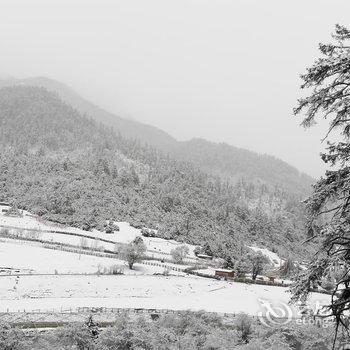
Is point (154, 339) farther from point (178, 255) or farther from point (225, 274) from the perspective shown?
point (178, 255)

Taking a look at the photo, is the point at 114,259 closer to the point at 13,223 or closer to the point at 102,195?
the point at 13,223

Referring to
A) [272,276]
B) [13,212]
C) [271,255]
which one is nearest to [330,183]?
[272,276]

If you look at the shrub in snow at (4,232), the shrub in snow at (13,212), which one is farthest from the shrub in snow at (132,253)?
the shrub in snow at (13,212)

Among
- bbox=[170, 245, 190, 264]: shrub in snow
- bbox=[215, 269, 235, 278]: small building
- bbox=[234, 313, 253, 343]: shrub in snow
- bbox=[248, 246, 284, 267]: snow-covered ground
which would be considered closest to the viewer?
bbox=[234, 313, 253, 343]: shrub in snow

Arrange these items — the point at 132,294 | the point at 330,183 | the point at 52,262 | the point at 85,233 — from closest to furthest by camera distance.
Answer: the point at 330,183 < the point at 132,294 < the point at 52,262 < the point at 85,233

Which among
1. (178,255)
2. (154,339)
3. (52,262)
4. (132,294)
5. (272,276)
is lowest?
(52,262)

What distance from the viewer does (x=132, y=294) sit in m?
63.2

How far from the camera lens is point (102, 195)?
161750 millimetres

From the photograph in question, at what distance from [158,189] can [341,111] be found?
18129 centimetres

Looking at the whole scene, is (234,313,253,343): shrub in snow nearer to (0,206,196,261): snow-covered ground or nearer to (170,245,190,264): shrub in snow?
(170,245,190,264): shrub in snow

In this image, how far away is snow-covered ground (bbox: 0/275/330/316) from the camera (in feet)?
180

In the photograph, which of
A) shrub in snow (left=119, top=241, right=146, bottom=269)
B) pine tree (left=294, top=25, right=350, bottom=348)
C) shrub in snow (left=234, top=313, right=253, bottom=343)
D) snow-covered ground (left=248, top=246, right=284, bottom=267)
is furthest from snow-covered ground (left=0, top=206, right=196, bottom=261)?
pine tree (left=294, top=25, right=350, bottom=348)

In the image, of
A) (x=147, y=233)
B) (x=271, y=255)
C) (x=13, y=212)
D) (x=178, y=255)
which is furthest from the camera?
(x=271, y=255)

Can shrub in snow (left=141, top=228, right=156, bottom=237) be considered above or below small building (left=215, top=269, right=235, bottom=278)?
below
